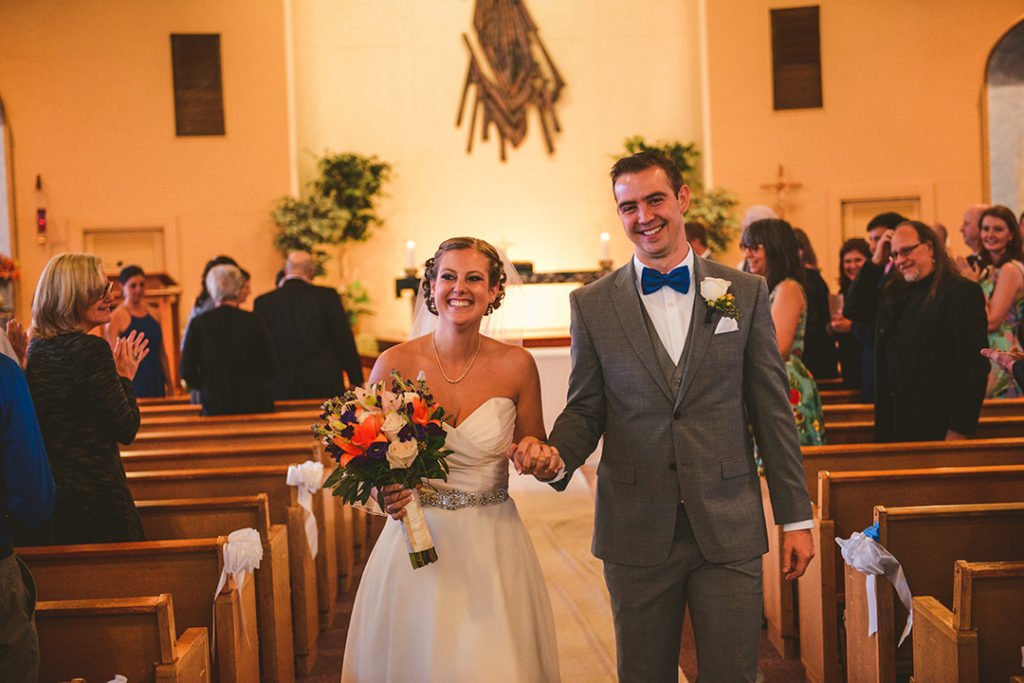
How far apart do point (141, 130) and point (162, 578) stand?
9.64 meters

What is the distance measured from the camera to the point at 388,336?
483 inches

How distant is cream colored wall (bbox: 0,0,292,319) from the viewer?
11.2 m

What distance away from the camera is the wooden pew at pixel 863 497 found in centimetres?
348

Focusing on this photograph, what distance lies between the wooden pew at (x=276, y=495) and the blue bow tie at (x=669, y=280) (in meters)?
2.17

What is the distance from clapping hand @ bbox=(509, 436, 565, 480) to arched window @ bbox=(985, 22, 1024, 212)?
10.7 metres

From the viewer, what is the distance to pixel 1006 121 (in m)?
11.3

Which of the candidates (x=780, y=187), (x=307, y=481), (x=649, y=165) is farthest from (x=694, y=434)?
(x=780, y=187)

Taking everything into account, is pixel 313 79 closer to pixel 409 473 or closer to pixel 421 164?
pixel 421 164

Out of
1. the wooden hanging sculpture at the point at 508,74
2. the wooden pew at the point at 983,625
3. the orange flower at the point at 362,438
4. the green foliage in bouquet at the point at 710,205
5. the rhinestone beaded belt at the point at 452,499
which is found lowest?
the wooden pew at the point at 983,625

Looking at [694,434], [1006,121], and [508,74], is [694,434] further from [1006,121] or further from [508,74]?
[1006,121]

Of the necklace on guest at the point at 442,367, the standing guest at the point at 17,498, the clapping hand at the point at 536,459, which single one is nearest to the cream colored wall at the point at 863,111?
the necklace on guest at the point at 442,367

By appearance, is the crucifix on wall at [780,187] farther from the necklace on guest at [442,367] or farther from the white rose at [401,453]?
the white rose at [401,453]

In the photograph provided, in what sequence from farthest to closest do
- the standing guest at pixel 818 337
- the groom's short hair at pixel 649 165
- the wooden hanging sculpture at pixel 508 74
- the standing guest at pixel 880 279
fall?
1. the wooden hanging sculpture at pixel 508 74
2. the standing guest at pixel 818 337
3. the standing guest at pixel 880 279
4. the groom's short hair at pixel 649 165

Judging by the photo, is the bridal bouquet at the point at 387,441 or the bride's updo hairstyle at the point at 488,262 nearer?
the bridal bouquet at the point at 387,441
